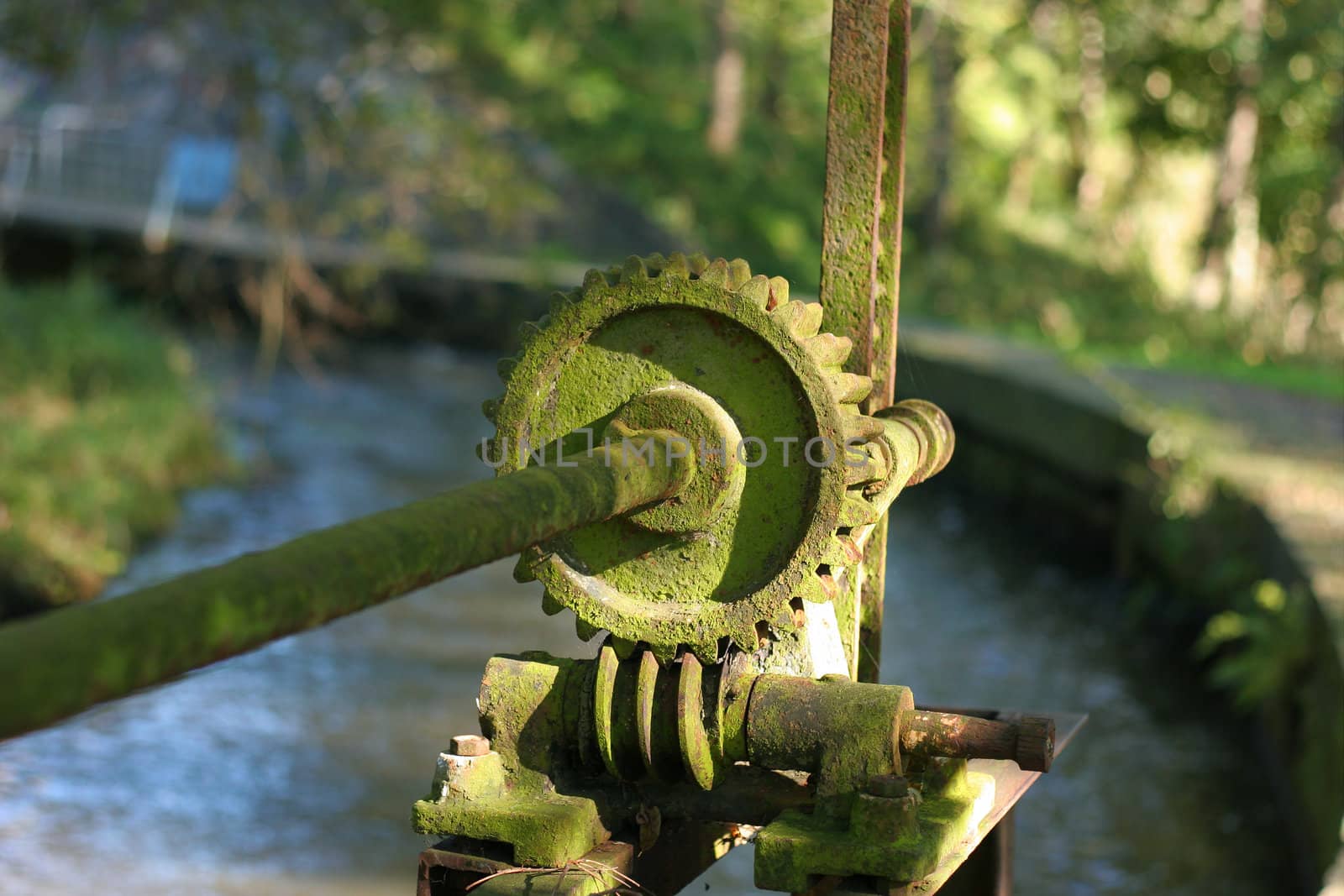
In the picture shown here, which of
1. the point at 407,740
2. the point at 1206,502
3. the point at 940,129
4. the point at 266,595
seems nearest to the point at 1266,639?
the point at 1206,502

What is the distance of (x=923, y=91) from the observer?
24.4 meters

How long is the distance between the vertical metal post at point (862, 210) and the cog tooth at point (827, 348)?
0.24 m

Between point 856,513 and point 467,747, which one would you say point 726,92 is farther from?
point 467,747

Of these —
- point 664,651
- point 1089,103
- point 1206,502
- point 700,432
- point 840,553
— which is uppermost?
point 1089,103

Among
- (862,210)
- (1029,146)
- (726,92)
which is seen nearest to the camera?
(862,210)

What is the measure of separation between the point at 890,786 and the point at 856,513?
0.35m

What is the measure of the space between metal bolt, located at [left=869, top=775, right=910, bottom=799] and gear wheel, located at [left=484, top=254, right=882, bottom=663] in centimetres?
25

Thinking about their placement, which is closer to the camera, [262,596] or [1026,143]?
[262,596]

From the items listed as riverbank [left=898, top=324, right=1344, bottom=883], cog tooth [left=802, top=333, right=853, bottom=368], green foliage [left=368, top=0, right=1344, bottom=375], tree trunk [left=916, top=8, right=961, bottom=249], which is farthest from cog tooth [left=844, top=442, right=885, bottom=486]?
tree trunk [left=916, top=8, right=961, bottom=249]

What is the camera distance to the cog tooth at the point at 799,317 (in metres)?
1.97

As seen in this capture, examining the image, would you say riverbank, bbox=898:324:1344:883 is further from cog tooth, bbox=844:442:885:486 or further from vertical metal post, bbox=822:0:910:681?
cog tooth, bbox=844:442:885:486

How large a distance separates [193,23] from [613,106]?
1437cm

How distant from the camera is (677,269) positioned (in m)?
2.01

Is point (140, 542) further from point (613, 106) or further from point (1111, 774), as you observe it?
point (613, 106)
